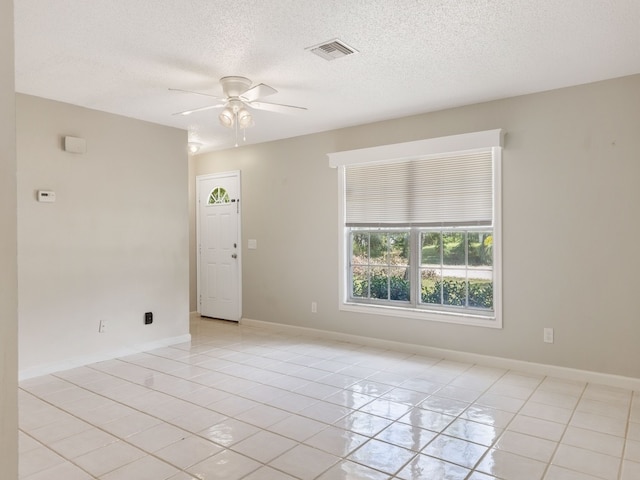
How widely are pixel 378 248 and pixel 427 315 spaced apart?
3.08 feet

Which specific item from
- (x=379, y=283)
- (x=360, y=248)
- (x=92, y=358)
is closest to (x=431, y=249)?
(x=379, y=283)

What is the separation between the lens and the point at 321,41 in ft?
9.10

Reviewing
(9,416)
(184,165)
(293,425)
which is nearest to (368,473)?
(293,425)

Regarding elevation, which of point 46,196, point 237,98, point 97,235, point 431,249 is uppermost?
point 237,98

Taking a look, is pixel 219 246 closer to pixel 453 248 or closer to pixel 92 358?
pixel 92 358

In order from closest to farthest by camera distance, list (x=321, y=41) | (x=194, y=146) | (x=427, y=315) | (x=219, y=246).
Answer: (x=321, y=41) → (x=427, y=315) → (x=194, y=146) → (x=219, y=246)

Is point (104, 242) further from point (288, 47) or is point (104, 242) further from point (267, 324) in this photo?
point (288, 47)

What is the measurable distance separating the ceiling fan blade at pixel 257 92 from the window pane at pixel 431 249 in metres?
2.18

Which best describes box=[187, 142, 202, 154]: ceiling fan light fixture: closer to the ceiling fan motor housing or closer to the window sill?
the ceiling fan motor housing

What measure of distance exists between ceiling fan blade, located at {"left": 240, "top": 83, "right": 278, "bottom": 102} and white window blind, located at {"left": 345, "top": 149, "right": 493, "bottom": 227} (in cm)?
177

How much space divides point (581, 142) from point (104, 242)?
14.8 ft

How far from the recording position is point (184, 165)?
5105mm

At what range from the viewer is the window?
412 cm

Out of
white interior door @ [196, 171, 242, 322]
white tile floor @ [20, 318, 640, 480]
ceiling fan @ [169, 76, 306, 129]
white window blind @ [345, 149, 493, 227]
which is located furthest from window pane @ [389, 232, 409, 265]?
white interior door @ [196, 171, 242, 322]
